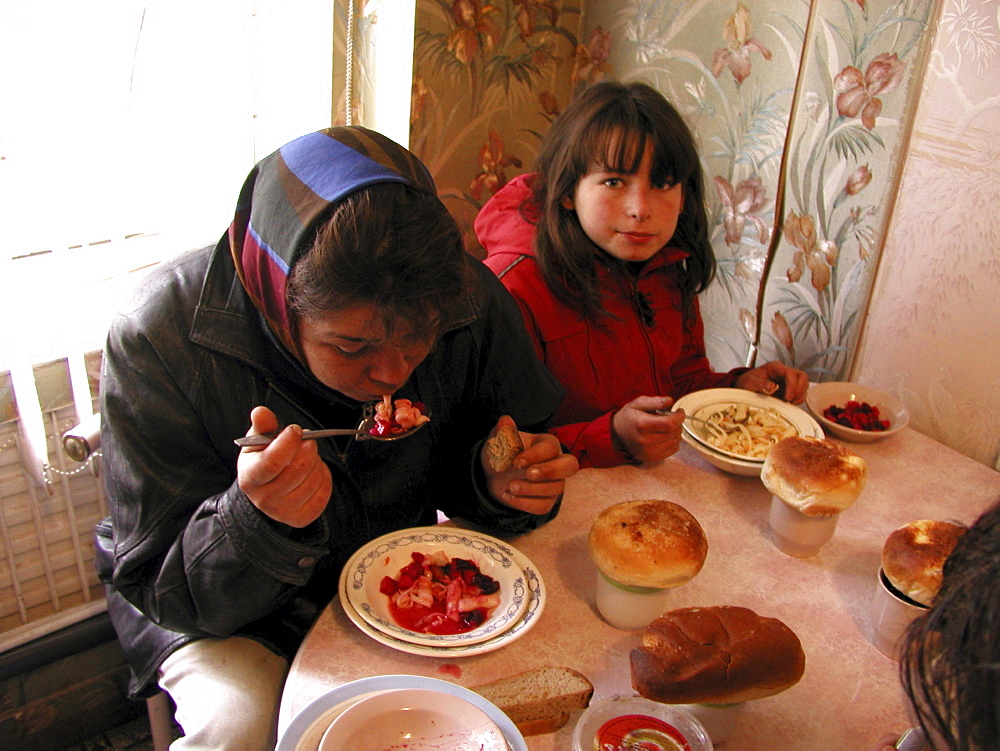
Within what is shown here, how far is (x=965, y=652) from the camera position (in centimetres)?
55

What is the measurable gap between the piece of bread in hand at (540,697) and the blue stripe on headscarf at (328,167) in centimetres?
64

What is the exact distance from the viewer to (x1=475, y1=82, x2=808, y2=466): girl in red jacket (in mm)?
1654

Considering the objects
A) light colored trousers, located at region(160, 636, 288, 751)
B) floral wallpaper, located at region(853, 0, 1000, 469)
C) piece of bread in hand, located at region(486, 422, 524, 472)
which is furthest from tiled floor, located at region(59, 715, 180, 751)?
floral wallpaper, located at region(853, 0, 1000, 469)

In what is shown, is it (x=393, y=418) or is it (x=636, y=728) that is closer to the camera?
(x=636, y=728)

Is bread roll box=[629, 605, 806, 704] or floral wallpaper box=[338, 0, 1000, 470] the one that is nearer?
bread roll box=[629, 605, 806, 704]

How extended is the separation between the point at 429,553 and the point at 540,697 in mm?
335

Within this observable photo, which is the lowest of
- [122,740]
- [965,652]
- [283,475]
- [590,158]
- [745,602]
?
[122,740]

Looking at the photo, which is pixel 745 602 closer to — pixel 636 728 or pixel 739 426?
pixel 636 728

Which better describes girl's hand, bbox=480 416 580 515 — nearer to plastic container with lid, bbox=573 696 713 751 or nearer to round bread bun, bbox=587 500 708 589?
round bread bun, bbox=587 500 708 589

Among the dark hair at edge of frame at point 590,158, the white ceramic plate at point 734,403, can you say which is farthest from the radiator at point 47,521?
the white ceramic plate at point 734,403

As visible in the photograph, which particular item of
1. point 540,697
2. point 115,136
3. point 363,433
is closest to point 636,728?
point 540,697

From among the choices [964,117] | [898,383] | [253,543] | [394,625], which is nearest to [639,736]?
[394,625]

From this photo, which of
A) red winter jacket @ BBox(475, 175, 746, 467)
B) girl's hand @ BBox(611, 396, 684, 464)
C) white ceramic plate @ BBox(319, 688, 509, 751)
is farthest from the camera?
red winter jacket @ BBox(475, 175, 746, 467)

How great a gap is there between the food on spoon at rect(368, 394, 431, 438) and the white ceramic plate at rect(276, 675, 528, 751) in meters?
0.40
